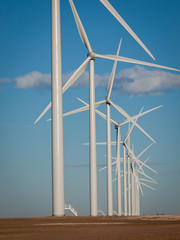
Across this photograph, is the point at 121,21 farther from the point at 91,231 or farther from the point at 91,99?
the point at 91,231

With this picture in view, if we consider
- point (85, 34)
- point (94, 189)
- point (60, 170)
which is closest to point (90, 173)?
point (94, 189)

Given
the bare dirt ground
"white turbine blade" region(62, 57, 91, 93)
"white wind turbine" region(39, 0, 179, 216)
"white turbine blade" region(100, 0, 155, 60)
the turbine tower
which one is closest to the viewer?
the bare dirt ground

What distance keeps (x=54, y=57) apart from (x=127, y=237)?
1677 centimetres

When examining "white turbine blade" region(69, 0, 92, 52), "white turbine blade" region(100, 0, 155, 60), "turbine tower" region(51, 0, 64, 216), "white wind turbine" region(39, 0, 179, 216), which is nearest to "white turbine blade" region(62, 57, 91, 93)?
"white wind turbine" region(39, 0, 179, 216)

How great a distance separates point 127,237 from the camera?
1204cm

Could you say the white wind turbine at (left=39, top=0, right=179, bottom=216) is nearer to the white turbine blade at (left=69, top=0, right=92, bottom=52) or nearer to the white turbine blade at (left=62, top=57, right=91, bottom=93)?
the white turbine blade at (left=69, top=0, right=92, bottom=52)

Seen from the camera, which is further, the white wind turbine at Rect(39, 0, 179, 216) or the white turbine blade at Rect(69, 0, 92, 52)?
the white turbine blade at Rect(69, 0, 92, 52)

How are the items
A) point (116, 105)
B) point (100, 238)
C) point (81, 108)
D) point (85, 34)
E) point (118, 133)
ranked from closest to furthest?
1. point (100, 238)
2. point (85, 34)
3. point (81, 108)
4. point (116, 105)
5. point (118, 133)

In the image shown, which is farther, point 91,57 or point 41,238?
point 91,57

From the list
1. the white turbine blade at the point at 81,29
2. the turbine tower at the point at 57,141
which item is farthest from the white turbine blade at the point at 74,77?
the turbine tower at the point at 57,141

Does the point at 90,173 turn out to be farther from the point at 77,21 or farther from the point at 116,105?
the point at 116,105

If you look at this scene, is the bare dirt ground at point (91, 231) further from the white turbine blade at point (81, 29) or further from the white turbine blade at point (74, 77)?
the white turbine blade at point (81, 29)

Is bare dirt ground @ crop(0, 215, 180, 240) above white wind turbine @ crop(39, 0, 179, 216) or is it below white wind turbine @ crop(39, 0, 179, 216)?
below

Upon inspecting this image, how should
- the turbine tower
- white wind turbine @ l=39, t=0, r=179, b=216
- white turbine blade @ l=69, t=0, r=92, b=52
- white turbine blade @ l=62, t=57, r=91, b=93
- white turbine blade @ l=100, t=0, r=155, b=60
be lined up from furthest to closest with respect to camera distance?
white turbine blade @ l=62, t=57, r=91, b=93 < white turbine blade @ l=69, t=0, r=92, b=52 < white turbine blade @ l=100, t=0, r=155, b=60 < white wind turbine @ l=39, t=0, r=179, b=216 < the turbine tower
